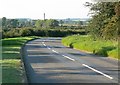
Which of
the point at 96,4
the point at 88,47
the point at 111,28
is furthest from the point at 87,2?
the point at 111,28

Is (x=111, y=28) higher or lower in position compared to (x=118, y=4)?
lower

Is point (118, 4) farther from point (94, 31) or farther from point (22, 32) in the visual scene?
point (22, 32)

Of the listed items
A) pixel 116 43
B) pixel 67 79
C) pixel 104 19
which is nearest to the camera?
pixel 67 79

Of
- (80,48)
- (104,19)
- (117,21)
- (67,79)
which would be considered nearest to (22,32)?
(80,48)

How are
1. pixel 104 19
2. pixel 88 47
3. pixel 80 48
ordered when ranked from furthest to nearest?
1. pixel 80 48
2. pixel 88 47
3. pixel 104 19

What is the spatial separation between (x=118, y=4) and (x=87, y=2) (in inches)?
381

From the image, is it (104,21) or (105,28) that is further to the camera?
(104,21)

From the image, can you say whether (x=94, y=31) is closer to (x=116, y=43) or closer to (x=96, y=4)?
(x=96, y=4)

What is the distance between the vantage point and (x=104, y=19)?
34562mm

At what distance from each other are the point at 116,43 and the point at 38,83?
19356 millimetres

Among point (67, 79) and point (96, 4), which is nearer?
point (67, 79)

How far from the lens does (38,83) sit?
45.9 ft

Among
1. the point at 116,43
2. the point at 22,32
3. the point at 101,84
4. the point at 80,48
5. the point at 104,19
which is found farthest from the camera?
the point at 22,32

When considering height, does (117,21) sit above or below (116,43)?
above
